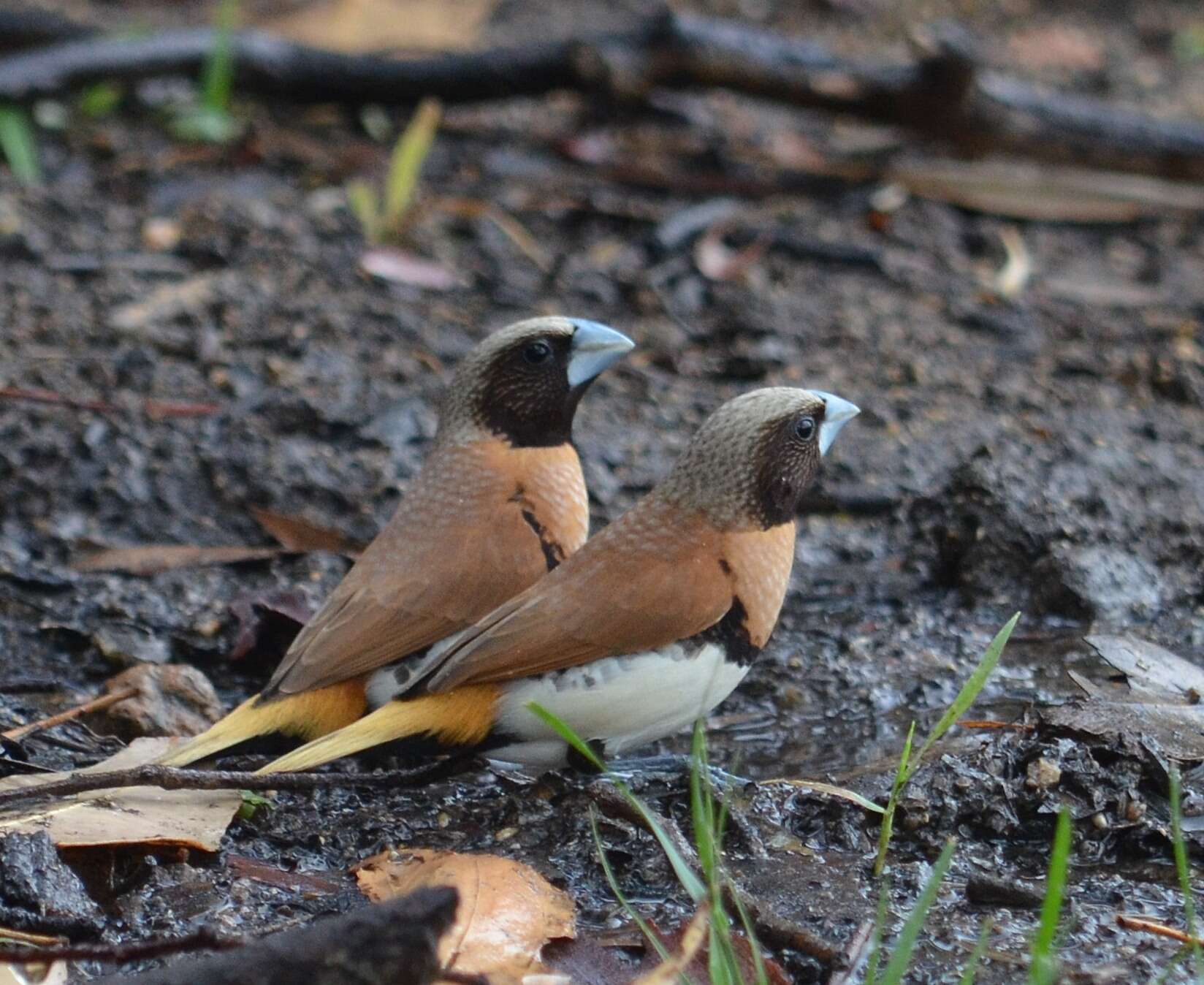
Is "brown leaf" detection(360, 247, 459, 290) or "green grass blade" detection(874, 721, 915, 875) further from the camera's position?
"brown leaf" detection(360, 247, 459, 290)

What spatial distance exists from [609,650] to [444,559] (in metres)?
0.54

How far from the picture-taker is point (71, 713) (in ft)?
13.3

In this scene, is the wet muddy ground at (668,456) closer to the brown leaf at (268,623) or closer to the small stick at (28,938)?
the brown leaf at (268,623)

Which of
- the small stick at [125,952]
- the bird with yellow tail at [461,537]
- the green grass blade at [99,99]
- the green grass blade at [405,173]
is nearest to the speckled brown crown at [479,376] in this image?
the bird with yellow tail at [461,537]

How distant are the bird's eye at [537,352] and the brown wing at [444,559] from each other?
0.24m

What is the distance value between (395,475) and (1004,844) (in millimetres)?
2499

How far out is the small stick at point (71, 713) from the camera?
3.93m

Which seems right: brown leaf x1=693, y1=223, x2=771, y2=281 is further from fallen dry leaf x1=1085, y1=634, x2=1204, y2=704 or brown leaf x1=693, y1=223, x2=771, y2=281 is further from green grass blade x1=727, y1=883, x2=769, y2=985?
green grass blade x1=727, y1=883, x2=769, y2=985

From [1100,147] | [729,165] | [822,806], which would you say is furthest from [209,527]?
[1100,147]

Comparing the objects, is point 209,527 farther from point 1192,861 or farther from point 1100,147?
point 1100,147

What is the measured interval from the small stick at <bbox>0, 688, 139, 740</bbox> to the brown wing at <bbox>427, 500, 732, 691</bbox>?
0.89 meters

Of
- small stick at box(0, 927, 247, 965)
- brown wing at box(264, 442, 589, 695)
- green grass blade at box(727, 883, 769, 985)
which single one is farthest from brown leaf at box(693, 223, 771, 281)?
small stick at box(0, 927, 247, 965)

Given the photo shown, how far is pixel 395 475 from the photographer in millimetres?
5414

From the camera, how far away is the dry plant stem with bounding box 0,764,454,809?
340 cm
